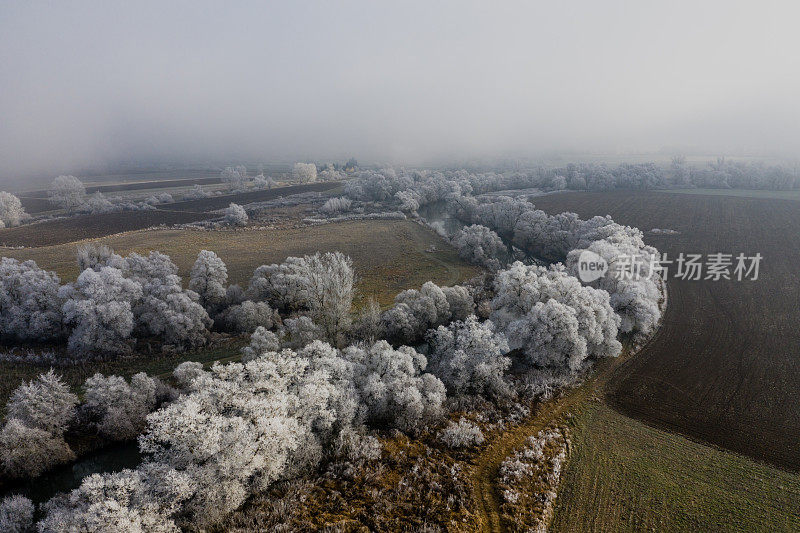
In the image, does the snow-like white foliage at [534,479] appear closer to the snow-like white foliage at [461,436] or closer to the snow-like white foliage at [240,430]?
the snow-like white foliage at [461,436]

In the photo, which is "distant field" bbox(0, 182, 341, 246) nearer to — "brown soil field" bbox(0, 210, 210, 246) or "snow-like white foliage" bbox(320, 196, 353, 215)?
"brown soil field" bbox(0, 210, 210, 246)

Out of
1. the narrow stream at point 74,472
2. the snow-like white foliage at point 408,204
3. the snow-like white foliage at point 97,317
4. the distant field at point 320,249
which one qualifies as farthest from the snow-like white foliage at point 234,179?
the narrow stream at point 74,472

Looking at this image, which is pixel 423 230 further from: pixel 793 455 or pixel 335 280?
pixel 793 455

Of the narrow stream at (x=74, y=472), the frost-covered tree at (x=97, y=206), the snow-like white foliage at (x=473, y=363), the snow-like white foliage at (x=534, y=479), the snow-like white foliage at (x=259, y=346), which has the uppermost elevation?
the frost-covered tree at (x=97, y=206)

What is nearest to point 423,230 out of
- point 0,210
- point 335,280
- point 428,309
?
point 428,309

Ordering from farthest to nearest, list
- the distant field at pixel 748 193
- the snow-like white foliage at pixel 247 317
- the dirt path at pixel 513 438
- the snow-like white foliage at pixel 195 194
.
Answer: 1. the snow-like white foliage at pixel 195 194
2. the distant field at pixel 748 193
3. the snow-like white foliage at pixel 247 317
4. the dirt path at pixel 513 438

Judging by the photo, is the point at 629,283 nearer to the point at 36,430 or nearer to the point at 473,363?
the point at 473,363
